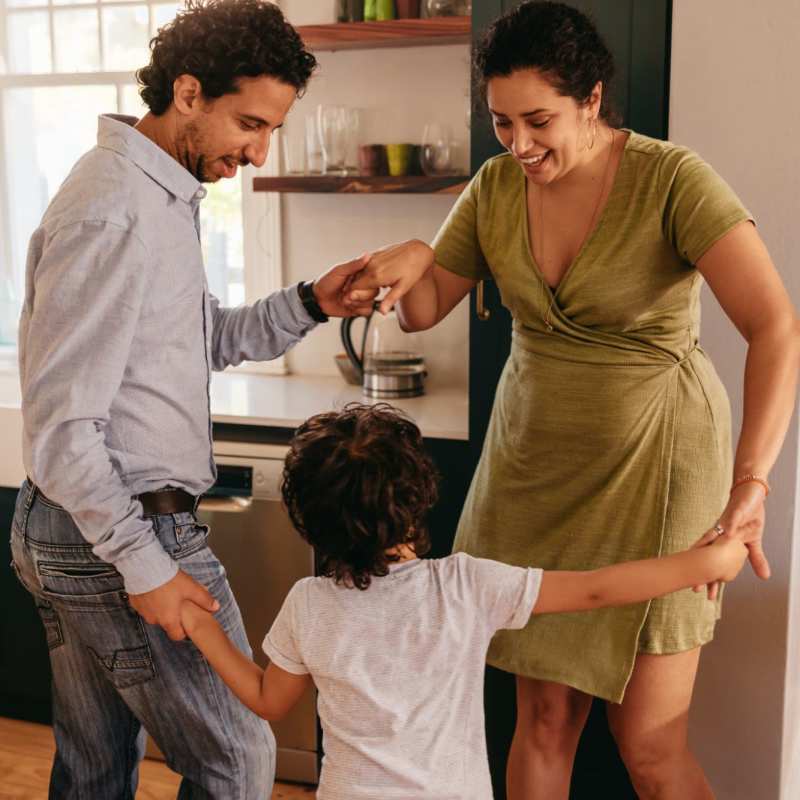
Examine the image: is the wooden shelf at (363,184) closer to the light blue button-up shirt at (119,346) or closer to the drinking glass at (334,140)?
the drinking glass at (334,140)

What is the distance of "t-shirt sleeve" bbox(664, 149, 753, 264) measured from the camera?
5.28 ft

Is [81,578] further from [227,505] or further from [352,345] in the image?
[352,345]

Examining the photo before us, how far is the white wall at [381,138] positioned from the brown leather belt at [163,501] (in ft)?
5.48

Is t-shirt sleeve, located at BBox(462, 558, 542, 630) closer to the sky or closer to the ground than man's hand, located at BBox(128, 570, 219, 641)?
closer to the sky

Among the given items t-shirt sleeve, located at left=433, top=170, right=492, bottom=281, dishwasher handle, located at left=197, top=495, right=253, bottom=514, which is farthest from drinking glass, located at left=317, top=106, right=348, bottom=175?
t-shirt sleeve, located at left=433, top=170, right=492, bottom=281

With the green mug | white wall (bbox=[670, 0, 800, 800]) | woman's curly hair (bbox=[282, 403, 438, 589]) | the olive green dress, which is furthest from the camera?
the green mug

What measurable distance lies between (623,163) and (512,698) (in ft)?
4.35

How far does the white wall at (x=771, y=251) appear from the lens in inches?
78.8

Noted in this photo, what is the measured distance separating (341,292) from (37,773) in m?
1.71

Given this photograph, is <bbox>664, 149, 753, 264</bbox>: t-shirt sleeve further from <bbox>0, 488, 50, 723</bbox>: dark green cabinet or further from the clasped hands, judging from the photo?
<bbox>0, 488, 50, 723</bbox>: dark green cabinet

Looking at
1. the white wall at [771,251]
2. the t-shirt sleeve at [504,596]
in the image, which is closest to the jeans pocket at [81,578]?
the t-shirt sleeve at [504,596]

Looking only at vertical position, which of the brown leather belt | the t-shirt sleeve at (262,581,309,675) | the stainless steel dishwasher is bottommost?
the stainless steel dishwasher

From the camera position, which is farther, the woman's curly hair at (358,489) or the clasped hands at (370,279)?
the clasped hands at (370,279)

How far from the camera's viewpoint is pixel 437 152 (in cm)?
290
